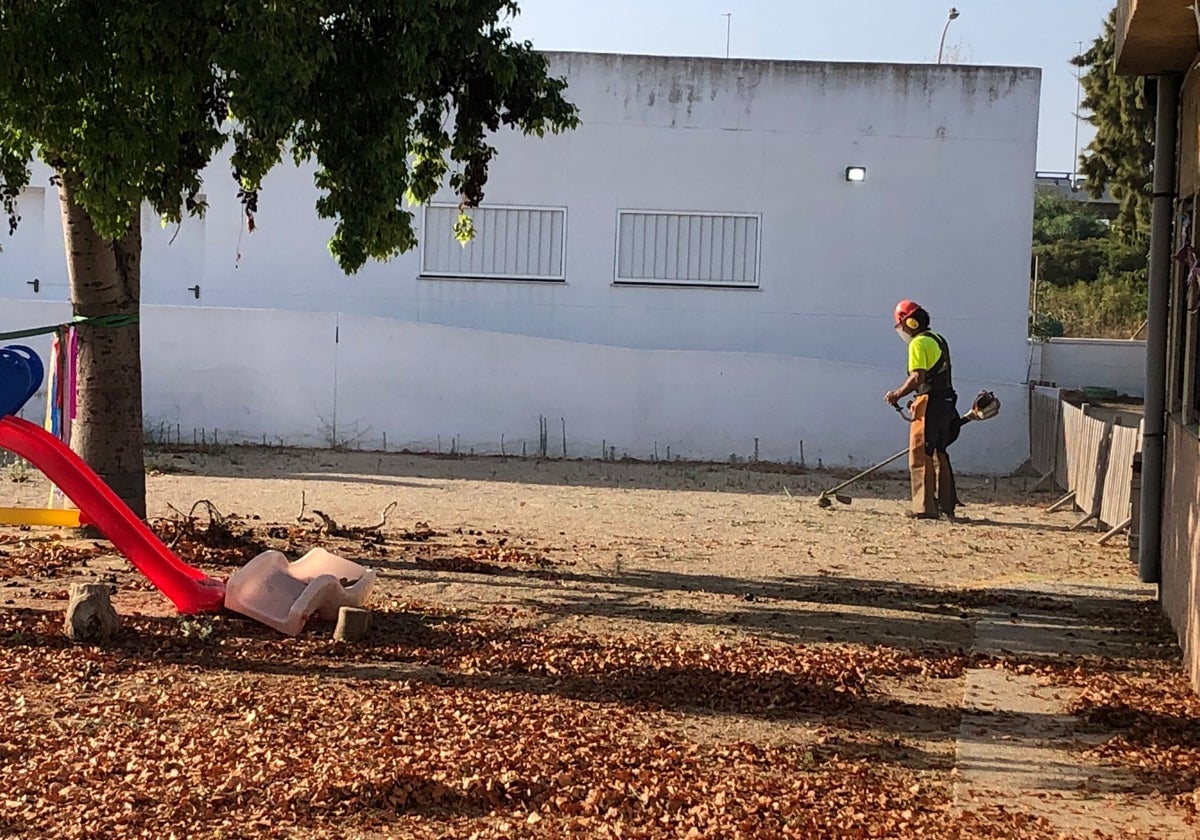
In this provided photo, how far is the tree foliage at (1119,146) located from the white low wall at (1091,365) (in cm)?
803

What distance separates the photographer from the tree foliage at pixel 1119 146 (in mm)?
35656

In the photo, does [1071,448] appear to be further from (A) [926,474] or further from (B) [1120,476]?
(B) [1120,476]

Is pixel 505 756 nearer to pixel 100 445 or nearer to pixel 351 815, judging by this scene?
pixel 351 815

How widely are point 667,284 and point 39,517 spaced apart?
41.8ft

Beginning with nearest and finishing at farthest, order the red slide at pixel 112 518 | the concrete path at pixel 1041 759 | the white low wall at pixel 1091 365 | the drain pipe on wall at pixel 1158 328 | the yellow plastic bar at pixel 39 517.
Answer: the concrete path at pixel 1041 759, the red slide at pixel 112 518, the yellow plastic bar at pixel 39 517, the drain pipe on wall at pixel 1158 328, the white low wall at pixel 1091 365

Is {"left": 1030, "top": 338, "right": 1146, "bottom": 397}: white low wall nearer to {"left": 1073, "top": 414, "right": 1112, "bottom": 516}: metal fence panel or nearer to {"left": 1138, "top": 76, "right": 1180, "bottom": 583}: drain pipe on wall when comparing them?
{"left": 1073, "top": 414, "right": 1112, "bottom": 516}: metal fence panel

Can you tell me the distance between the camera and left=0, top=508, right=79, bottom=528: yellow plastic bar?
8.70 meters

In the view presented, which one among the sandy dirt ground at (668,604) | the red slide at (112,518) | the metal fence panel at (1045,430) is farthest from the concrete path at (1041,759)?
the metal fence panel at (1045,430)

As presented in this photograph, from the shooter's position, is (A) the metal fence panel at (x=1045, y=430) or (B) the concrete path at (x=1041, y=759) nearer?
(B) the concrete path at (x=1041, y=759)

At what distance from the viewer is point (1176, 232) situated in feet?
31.8

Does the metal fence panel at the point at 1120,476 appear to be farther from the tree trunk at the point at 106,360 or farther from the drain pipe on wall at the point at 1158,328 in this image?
the tree trunk at the point at 106,360

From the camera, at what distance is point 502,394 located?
19.7 metres

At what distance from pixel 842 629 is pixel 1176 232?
11.9 ft

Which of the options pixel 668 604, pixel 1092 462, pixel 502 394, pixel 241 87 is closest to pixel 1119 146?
pixel 502 394
